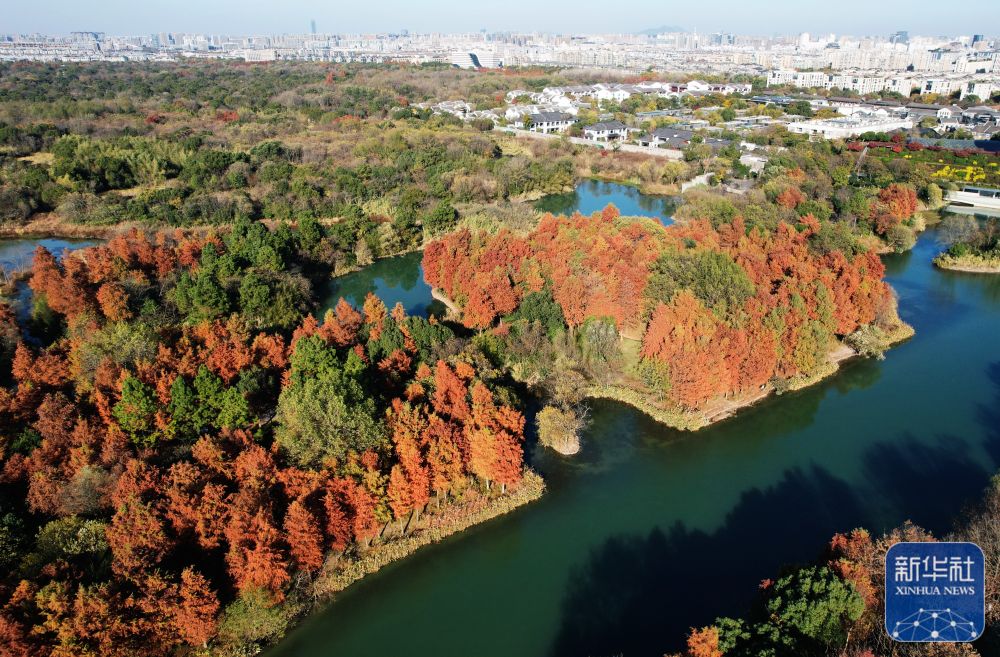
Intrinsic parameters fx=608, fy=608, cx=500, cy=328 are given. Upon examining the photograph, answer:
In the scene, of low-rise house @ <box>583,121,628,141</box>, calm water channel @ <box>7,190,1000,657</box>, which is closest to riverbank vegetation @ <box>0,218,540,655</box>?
calm water channel @ <box>7,190,1000,657</box>

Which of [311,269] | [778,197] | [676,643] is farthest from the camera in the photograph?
[778,197]

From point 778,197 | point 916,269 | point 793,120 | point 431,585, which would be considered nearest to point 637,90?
point 793,120

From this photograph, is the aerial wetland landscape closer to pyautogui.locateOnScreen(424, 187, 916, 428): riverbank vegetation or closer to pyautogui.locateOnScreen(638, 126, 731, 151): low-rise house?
pyautogui.locateOnScreen(424, 187, 916, 428): riverbank vegetation

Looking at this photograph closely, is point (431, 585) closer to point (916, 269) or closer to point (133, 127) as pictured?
point (916, 269)

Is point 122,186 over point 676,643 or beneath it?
over

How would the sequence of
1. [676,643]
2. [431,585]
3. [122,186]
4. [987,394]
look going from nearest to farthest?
[676,643] → [431,585] → [987,394] → [122,186]

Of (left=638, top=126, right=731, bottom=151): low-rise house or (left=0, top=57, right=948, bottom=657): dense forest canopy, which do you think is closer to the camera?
(left=0, top=57, right=948, bottom=657): dense forest canopy
